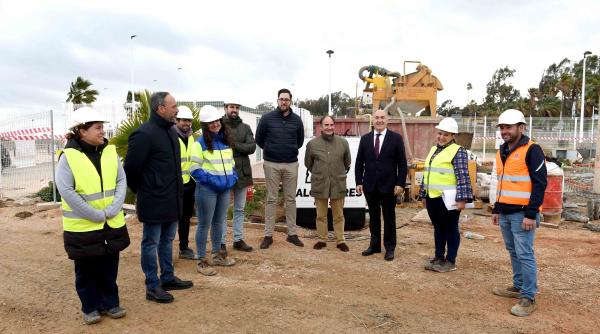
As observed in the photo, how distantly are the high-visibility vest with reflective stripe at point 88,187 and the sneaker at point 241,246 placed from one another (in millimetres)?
2624

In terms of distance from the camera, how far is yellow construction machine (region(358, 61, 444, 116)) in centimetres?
1273

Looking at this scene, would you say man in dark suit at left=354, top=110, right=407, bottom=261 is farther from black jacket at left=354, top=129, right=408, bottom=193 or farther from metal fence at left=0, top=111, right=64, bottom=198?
metal fence at left=0, top=111, right=64, bottom=198

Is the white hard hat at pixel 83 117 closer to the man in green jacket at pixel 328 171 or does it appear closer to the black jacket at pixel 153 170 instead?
the black jacket at pixel 153 170

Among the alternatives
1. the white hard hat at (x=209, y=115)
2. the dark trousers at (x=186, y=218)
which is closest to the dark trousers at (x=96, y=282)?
the white hard hat at (x=209, y=115)

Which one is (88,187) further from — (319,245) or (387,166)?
(387,166)

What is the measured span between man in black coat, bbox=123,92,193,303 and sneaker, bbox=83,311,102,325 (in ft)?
1.90

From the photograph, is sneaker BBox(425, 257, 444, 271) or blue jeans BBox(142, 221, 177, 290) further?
sneaker BBox(425, 257, 444, 271)

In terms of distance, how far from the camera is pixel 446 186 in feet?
17.3

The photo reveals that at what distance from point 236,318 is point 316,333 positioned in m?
0.74

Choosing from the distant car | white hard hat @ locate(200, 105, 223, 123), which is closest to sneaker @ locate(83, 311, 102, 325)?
white hard hat @ locate(200, 105, 223, 123)

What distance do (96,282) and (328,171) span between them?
329 centimetres

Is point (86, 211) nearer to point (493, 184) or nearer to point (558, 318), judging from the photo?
point (558, 318)

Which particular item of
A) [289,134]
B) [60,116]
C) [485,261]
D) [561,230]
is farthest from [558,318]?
[60,116]

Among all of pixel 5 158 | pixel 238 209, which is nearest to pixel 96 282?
pixel 238 209
